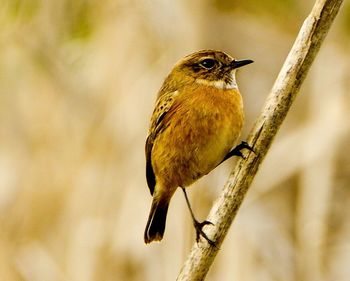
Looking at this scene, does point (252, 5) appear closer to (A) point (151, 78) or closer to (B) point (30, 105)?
(A) point (151, 78)

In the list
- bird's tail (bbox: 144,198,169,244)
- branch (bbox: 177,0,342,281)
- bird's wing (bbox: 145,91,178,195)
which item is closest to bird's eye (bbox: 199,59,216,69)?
bird's wing (bbox: 145,91,178,195)

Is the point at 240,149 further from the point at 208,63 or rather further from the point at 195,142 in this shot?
the point at 208,63

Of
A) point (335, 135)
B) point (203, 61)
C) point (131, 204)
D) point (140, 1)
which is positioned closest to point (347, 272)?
point (335, 135)

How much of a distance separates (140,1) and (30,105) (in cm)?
102

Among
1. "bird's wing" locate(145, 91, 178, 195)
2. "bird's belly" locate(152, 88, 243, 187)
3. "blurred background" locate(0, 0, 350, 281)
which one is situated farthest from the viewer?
"blurred background" locate(0, 0, 350, 281)

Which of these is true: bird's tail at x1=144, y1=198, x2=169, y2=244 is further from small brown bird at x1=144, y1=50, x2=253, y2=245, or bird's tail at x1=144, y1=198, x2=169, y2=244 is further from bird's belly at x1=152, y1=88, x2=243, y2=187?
bird's belly at x1=152, y1=88, x2=243, y2=187

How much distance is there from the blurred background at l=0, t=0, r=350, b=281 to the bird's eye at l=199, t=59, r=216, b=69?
3.99 feet

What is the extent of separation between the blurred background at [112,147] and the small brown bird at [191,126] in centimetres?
119

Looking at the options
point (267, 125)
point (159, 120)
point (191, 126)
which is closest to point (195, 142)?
point (191, 126)

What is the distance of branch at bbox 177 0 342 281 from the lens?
2.56 meters

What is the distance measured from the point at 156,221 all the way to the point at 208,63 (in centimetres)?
69

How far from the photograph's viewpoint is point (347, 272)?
596 cm

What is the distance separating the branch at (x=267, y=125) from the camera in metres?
2.56

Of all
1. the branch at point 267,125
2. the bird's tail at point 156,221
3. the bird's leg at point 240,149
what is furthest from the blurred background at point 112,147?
the branch at point 267,125
